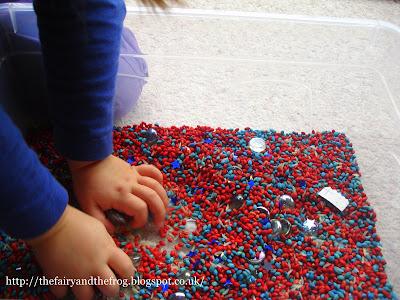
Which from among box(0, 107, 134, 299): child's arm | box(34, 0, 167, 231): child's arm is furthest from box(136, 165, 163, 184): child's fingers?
box(0, 107, 134, 299): child's arm

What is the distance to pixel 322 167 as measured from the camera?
0.71 metres

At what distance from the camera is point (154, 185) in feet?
1.99

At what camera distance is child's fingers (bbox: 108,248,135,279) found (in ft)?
1.76

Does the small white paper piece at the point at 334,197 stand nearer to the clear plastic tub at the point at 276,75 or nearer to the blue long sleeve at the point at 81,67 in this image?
the clear plastic tub at the point at 276,75

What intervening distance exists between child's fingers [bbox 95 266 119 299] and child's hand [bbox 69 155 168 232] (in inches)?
2.8

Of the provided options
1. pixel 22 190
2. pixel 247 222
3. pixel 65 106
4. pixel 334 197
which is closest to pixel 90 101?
pixel 65 106

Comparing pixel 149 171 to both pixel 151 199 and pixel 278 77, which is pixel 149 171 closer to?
pixel 151 199

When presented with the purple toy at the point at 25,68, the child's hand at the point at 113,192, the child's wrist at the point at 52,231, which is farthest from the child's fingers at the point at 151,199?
the purple toy at the point at 25,68

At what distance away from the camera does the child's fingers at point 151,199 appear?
588 mm

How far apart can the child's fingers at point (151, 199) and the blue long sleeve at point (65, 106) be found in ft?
0.20

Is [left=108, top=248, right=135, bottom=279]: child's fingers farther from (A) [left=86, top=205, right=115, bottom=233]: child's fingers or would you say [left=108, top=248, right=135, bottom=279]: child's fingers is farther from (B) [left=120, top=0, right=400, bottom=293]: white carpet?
(B) [left=120, top=0, right=400, bottom=293]: white carpet

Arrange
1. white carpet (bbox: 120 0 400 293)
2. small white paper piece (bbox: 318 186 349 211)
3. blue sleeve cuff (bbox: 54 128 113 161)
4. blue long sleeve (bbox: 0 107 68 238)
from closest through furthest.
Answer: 1. blue long sleeve (bbox: 0 107 68 238)
2. blue sleeve cuff (bbox: 54 128 113 161)
3. small white paper piece (bbox: 318 186 349 211)
4. white carpet (bbox: 120 0 400 293)

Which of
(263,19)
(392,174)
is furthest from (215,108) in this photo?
(392,174)

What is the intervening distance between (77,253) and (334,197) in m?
0.37
